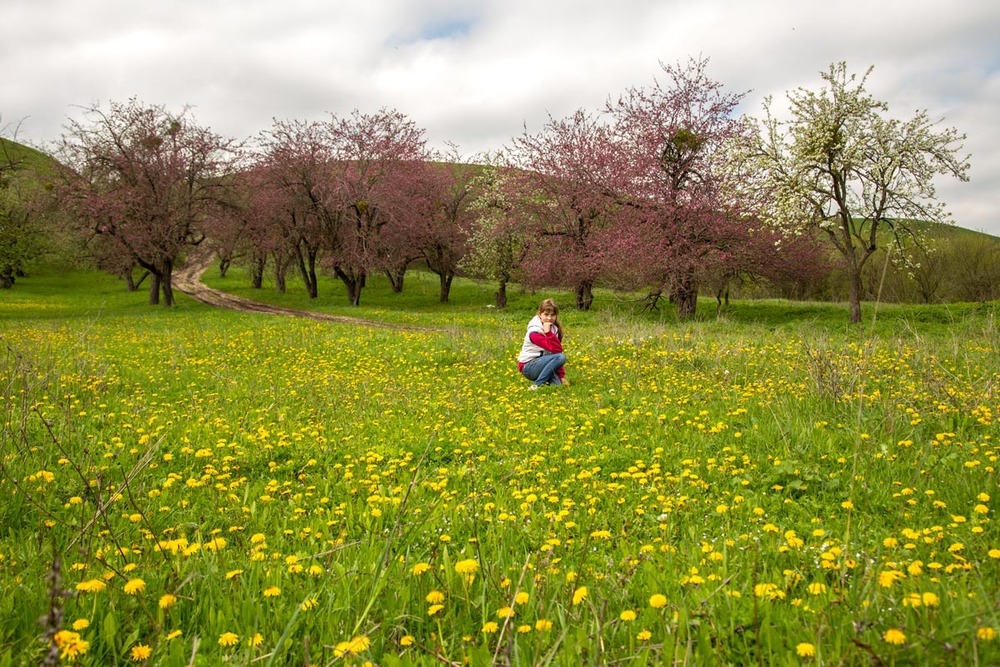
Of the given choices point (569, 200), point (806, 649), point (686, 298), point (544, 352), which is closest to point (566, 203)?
point (569, 200)

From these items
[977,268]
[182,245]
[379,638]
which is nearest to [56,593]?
[379,638]

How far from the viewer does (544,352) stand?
10125 millimetres

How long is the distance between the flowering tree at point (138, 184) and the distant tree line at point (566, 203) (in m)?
0.10

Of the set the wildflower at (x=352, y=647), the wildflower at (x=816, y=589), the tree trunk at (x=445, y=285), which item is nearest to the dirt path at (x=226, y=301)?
the tree trunk at (x=445, y=285)

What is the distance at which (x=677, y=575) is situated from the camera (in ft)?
10.0

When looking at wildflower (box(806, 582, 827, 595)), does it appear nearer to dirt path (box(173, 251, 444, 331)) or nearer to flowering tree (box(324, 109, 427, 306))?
dirt path (box(173, 251, 444, 331))

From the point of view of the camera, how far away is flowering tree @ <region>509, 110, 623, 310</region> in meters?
26.2

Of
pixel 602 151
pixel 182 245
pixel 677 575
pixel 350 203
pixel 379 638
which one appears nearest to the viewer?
pixel 379 638

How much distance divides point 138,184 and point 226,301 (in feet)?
37.9

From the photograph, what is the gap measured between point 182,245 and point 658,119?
24.9 metres

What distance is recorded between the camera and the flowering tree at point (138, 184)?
27719mm

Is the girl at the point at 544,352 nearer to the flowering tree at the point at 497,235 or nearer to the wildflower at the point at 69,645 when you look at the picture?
the wildflower at the point at 69,645

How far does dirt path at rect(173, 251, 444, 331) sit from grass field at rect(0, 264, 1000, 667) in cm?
1299

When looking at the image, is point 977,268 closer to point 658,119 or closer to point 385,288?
point 658,119
